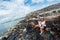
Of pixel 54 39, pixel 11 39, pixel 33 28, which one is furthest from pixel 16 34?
pixel 54 39

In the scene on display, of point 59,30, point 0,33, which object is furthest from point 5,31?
point 59,30

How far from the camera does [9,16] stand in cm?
852

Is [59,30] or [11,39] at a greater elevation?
[59,30]

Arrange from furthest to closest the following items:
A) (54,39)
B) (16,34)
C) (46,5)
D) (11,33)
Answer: (46,5)
(11,33)
(16,34)
(54,39)

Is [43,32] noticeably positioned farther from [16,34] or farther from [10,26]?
[10,26]

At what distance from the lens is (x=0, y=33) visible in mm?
7199

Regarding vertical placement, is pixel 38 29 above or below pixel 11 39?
above

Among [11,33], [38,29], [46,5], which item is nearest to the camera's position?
[38,29]

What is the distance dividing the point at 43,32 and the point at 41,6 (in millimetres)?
3198

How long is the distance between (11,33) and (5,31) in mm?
458

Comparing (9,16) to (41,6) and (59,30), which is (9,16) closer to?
(41,6)

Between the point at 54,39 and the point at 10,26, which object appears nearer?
the point at 54,39

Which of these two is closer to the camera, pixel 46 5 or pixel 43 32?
pixel 43 32

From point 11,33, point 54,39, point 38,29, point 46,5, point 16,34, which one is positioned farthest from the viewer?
point 46,5
